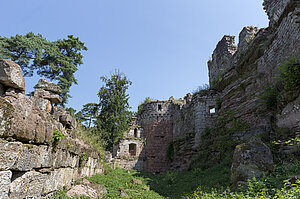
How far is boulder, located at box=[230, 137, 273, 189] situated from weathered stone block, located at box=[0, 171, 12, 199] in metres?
5.08

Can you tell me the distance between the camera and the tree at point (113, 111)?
677 inches

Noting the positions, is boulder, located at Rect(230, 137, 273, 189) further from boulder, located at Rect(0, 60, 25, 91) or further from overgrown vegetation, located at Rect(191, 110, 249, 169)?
boulder, located at Rect(0, 60, 25, 91)

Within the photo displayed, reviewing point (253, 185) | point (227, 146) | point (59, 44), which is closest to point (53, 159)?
point (253, 185)

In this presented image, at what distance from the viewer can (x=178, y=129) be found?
19.7 meters

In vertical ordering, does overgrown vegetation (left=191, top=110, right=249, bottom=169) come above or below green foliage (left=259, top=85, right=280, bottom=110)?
below

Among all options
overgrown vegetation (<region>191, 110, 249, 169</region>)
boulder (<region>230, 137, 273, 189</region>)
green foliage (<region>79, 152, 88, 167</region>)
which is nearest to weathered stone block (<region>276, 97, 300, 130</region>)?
boulder (<region>230, 137, 273, 189</region>)

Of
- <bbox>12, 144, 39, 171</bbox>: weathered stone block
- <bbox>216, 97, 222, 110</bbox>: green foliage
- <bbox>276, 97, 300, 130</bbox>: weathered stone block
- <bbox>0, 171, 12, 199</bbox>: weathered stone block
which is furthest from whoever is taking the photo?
<bbox>216, 97, 222, 110</bbox>: green foliage

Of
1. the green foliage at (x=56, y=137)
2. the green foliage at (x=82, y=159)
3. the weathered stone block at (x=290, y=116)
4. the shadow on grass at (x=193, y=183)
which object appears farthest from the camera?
the shadow on grass at (x=193, y=183)

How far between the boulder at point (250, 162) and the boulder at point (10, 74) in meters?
5.50

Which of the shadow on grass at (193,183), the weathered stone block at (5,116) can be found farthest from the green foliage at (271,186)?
the weathered stone block at (5,116)

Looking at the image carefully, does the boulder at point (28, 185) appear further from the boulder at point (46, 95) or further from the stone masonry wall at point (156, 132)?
the stone masonry wall at point (156, 132)

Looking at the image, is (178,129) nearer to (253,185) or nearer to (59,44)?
(253,185)

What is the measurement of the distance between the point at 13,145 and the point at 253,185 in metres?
4.86

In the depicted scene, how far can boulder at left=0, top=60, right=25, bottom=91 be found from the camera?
2.72 meters
